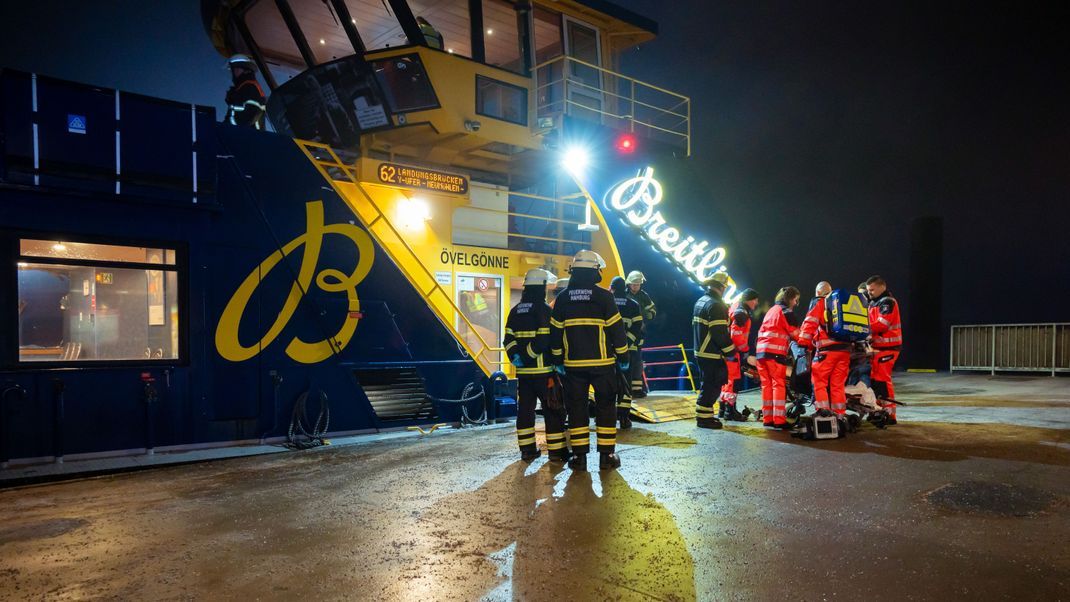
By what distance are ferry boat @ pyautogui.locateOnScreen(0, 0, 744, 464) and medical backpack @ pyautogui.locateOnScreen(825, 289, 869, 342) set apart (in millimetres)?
4500

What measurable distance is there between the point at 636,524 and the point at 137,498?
418 cm

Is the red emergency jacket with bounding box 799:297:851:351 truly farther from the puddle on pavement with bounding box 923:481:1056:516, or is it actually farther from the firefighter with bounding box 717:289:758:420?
the puddle on pavement with bounding box 923:481:1056:516

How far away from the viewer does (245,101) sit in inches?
387

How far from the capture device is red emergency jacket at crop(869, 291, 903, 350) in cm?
895

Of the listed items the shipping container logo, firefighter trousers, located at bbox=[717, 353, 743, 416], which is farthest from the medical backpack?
the shipping container logo

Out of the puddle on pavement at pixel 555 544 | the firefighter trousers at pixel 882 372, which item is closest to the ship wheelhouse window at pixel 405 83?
the puddle on pavement at pixel 555 544

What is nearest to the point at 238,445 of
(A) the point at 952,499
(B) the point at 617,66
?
(A) the point at 952,499

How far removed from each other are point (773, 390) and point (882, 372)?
1.59 meters

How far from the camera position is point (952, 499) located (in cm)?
495

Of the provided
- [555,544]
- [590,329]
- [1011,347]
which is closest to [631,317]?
[590,329]

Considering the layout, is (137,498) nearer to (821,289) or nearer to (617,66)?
(821,289)

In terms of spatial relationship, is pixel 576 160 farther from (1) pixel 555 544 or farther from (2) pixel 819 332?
(1) pixel 555 544

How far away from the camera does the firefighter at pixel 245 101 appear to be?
9703 millimetres

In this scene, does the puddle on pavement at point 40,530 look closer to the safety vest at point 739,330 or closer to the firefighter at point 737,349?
the firefighter at point 737,349
